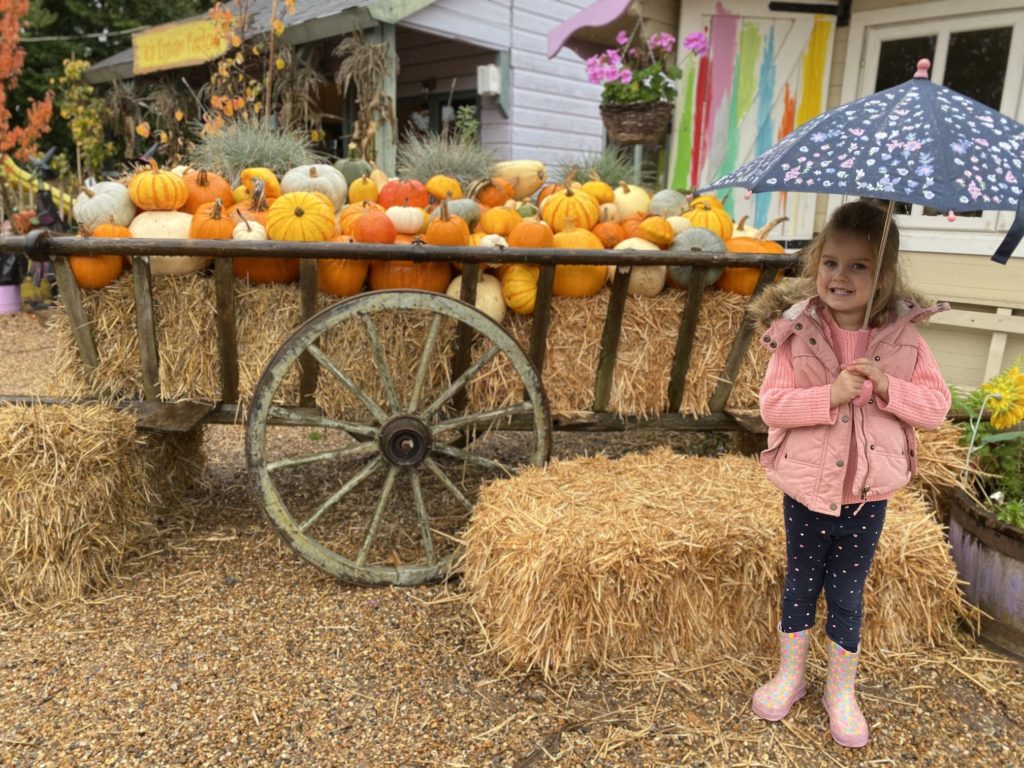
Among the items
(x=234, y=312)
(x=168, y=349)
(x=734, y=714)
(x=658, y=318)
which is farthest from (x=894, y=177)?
(x=168, y=349)

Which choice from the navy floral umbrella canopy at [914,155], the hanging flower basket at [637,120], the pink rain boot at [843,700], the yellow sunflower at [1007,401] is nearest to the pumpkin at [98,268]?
the navy floral umbrella canopy at [914,155]

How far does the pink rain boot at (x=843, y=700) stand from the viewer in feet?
6.79

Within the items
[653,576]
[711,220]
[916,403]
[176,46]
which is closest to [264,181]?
→ [711,220]

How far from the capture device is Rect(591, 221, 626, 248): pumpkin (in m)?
3.09

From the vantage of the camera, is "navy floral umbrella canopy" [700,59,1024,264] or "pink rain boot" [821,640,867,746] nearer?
"navy floral umbrella canopy" [700,59,1024,264]

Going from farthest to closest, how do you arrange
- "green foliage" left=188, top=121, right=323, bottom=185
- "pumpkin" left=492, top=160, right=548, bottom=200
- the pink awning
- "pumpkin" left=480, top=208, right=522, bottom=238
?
the pink awning → "pumpkin" left=492, top=160, right=548, bottom=200 → "green foliage" left=188, top=121, right=323, bottom=185 → "pumpkin" left=480, top=208, right=522, bottom=238

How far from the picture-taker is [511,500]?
2.54 metres

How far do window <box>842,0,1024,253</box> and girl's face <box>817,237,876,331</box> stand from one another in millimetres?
2857

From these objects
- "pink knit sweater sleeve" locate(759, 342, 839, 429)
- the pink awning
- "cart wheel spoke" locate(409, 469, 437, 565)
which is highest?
the pink awning

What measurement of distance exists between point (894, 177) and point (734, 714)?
1.58 metres

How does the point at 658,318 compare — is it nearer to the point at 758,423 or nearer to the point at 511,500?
the point at 758,423

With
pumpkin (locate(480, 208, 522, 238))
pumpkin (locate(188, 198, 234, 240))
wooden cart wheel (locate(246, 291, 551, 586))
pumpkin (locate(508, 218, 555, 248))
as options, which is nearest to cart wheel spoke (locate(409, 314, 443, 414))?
wooden cart wheel (locate(246, 291, 551, 586))

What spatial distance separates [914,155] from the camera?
61.1 inches

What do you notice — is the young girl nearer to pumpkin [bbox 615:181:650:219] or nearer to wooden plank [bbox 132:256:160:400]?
pumpkin [bbox 615:181:650:219]
